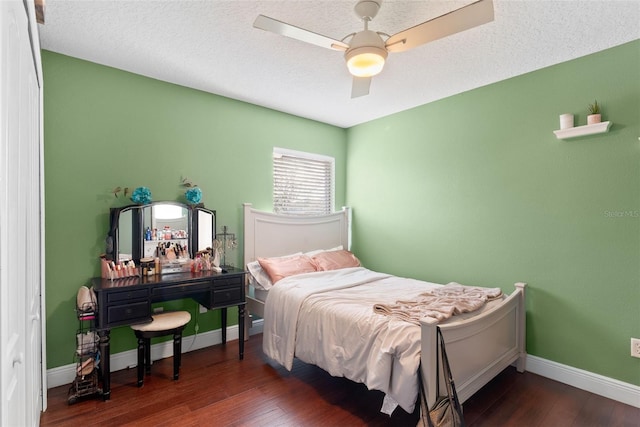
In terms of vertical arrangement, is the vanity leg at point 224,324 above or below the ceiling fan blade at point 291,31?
below

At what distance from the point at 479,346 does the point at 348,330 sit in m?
0.94

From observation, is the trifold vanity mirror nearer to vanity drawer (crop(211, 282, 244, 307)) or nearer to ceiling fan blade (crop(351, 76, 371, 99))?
vanity drawer (crop(211, 282, 244, 307))

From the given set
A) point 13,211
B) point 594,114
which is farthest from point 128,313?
point 594,114

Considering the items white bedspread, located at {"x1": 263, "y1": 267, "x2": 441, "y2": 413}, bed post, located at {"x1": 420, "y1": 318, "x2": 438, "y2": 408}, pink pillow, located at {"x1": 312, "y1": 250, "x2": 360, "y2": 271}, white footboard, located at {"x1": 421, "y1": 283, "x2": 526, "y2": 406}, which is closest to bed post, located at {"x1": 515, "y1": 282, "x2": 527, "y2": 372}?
white footboard, located at {"x1": 421, "y1": 283, "x2": 526, "y2": 406}

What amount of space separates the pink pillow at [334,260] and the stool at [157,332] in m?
1.55

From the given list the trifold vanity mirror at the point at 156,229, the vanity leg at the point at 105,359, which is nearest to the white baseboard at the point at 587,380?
the trifold vanity mirror at the point at 156,229

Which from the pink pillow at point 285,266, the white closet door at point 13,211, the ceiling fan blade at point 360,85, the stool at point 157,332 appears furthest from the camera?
the pink pillow at point 285,266

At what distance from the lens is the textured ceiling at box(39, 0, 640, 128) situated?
2127 millimetres

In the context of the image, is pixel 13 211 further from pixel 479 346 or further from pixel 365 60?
pixel 479 346

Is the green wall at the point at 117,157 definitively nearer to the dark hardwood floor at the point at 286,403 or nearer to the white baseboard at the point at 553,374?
the white baseboard at the point at 553,374

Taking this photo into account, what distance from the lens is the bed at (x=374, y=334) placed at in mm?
2057

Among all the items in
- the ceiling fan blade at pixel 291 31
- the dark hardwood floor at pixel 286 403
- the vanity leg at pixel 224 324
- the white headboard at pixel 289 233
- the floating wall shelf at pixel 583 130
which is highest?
the ceiling fan blade at pixel 291 31

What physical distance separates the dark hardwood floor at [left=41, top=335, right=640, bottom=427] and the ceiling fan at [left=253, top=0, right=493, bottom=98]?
236 cm

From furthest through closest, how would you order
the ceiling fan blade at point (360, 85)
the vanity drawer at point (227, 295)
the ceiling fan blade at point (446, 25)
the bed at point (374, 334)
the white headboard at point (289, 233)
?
the white headboard at point (289, 233)
the vanity drawer at point (227, 295)
the ceiling fan blade at point (360, 85)
the bed at point (374, 334)
the ceiling fan blade at point (446, 25)
